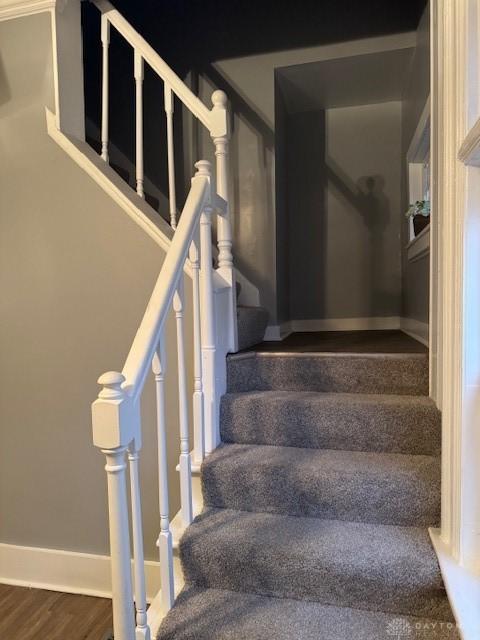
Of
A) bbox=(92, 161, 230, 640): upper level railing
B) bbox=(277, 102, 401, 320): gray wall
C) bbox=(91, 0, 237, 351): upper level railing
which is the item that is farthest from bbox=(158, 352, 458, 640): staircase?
bbox=(277, 102, 401, 320): gray wall

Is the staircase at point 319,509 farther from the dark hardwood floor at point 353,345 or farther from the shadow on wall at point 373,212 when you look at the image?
the shadow on wall at point 373,212

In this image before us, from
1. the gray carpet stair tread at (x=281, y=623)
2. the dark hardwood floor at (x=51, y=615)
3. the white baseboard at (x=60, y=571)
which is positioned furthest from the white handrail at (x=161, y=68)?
the dark hardwood floor at (x=51, y=615)

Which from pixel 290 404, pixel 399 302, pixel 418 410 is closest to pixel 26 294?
pixel 290 404

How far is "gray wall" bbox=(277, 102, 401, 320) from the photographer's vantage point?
10.7 ft

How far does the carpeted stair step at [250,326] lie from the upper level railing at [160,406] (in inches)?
14.2

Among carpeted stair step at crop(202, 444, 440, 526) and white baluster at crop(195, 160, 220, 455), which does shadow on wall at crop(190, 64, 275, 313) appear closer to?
white baluster at crop(195, 160, 220, 455)

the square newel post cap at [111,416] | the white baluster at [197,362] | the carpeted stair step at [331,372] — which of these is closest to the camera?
the square newel post cap at [111,416]

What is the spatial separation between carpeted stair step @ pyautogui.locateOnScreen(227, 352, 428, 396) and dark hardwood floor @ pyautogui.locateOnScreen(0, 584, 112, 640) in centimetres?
113

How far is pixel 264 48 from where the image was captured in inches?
111

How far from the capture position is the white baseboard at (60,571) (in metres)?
2.08

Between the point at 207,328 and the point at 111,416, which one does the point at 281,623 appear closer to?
the point at 111,416

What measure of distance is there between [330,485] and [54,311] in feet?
4.75

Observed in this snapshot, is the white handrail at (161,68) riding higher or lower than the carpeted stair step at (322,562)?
higher

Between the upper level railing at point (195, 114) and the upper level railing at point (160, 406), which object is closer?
the upper level railing at point (160, 406)
